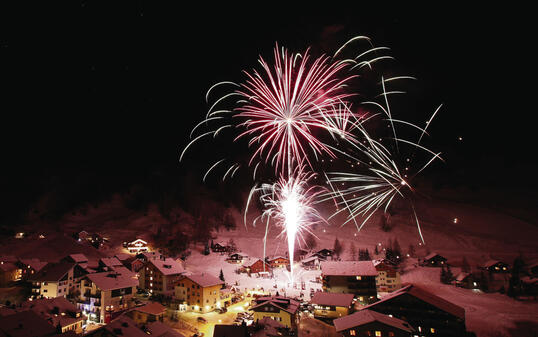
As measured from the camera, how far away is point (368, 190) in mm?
97125

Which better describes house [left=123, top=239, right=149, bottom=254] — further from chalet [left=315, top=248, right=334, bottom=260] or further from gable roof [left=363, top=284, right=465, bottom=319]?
gable roof [left=363, top=284, right=465, bottom=319]

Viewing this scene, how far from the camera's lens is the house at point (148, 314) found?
2773cm

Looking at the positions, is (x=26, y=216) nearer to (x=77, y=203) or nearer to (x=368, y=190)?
(x=77, y=203)


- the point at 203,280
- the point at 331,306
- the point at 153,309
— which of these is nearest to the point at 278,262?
the point at 203,280

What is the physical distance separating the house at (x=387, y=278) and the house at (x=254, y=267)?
759 inches

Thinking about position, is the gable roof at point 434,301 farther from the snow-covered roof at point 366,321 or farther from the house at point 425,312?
the snow-covered roof at point 366,321

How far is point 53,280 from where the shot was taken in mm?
34969

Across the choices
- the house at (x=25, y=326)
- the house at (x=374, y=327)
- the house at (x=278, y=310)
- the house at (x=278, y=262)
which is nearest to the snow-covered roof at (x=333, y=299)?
the house at (x=278, y=310)

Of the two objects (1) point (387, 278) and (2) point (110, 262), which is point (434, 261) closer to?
(1) point (387, 278)

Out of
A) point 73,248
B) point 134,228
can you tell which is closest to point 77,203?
point 134,228

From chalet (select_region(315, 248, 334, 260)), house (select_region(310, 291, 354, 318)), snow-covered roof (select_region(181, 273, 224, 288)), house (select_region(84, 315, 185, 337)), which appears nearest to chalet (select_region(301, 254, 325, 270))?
chalet (select_region(315, 248, 334, 260))

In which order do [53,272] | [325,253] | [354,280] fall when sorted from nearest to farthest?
[53,272], [354,280], [325,253]

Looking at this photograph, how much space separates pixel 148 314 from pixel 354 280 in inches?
971

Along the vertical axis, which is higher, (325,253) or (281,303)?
(325,253)
